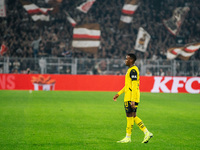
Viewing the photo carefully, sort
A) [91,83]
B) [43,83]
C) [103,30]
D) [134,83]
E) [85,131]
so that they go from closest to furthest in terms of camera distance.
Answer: [134,83]
[85,131]
[43,83]
[91,83]
[103,30]

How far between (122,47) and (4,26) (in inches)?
454

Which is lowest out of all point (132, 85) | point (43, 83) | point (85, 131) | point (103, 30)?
point (43, 83)

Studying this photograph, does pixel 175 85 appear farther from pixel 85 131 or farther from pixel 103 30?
pixel 85 131

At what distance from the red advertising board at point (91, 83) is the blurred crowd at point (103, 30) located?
5.38 metres

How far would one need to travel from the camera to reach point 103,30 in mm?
38000

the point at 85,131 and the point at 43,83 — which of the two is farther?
the point at 43,83

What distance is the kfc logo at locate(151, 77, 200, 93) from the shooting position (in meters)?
28.2

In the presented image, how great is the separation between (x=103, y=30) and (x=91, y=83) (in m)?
10.6

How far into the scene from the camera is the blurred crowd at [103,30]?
114 feet

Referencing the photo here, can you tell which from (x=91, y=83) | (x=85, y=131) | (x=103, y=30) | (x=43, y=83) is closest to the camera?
(x=85, y=131)

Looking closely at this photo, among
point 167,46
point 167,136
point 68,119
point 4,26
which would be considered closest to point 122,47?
point 167,46

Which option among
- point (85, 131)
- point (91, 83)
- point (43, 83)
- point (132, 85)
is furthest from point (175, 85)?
point (132, 85)

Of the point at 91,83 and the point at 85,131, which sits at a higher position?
the point at 85,131

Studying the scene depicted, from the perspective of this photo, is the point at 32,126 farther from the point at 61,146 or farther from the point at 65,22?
the point at 65,22
